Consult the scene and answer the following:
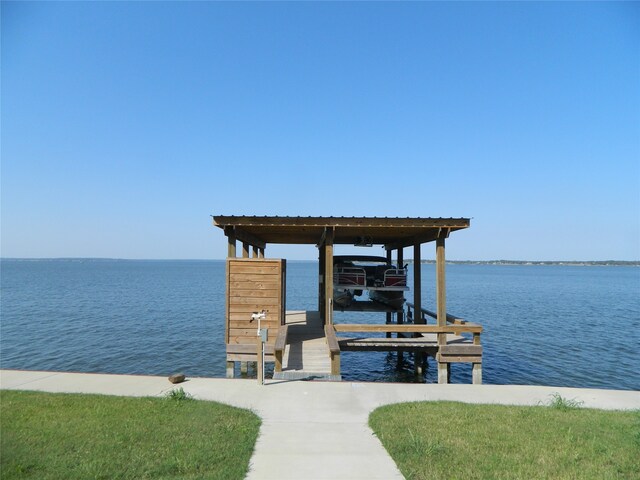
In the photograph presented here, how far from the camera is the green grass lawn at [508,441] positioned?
514 centimetres

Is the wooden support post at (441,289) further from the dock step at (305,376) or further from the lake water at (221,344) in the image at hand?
the lake water at (221,344)

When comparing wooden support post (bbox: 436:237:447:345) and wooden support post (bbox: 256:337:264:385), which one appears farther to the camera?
wooden support post (bbox: 436:237:447:345)

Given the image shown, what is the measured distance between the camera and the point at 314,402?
7805 mm

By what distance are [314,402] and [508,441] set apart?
322 centimetres

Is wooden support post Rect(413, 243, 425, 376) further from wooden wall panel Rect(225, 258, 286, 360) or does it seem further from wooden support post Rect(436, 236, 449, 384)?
wooden wall panel Rect(225, 258, 286, 360)

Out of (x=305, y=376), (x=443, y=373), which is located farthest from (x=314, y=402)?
(x=443, y=373)

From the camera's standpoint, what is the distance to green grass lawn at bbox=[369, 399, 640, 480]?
5137 mm

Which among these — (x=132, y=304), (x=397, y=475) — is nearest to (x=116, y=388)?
(x=397, y=475)

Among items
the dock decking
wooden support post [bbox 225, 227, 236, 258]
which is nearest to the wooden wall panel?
wooden support post [bbox 225, 227, 236, 258]

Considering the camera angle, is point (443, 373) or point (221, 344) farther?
point (221, 344)

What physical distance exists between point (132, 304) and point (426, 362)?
30495 mm

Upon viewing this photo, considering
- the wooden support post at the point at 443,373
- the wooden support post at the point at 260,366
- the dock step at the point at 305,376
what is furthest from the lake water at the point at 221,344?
the wooden support post at the point at 260,366

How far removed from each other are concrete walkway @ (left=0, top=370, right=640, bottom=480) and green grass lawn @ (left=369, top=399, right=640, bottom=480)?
0.42 metres

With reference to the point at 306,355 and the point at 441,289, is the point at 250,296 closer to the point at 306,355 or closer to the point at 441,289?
the point at 306,355
